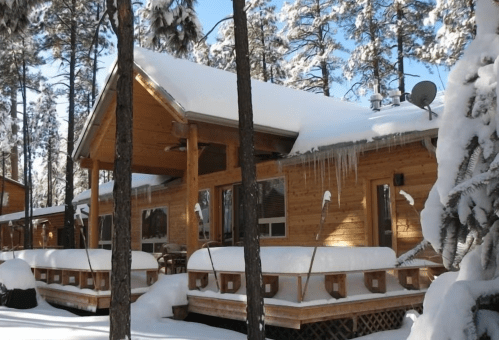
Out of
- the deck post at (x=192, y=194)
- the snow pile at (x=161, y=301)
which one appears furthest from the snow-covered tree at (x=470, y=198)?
the deck post at (x=192, y=194)

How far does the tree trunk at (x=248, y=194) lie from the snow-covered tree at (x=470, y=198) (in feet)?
14.7

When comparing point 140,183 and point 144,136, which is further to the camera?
point 140,183

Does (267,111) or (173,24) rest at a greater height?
(173,24)

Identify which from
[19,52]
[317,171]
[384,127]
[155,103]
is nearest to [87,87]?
[19,52]

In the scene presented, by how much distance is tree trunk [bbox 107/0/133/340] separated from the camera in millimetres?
5340

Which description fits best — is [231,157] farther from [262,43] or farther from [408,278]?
[262,43]

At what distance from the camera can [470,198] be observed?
4.66 feet

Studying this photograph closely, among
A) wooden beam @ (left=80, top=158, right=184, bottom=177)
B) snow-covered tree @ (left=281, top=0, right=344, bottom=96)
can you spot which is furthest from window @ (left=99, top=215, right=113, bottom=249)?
snow-covered tree @ (left=281, top=0, right=344, bottom=96)

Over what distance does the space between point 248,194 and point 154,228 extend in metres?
11.2

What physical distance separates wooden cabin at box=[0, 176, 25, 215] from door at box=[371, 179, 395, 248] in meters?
30.2

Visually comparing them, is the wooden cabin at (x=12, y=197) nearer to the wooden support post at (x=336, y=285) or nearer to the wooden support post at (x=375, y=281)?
the wooden support post at (x=375, y=281)

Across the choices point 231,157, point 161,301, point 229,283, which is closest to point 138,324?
point 161,301

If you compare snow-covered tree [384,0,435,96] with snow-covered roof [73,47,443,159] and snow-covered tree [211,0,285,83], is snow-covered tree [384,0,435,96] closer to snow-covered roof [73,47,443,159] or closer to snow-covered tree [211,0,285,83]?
snow-covered tree [211,0,285,83]

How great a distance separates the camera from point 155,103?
1180 cm
